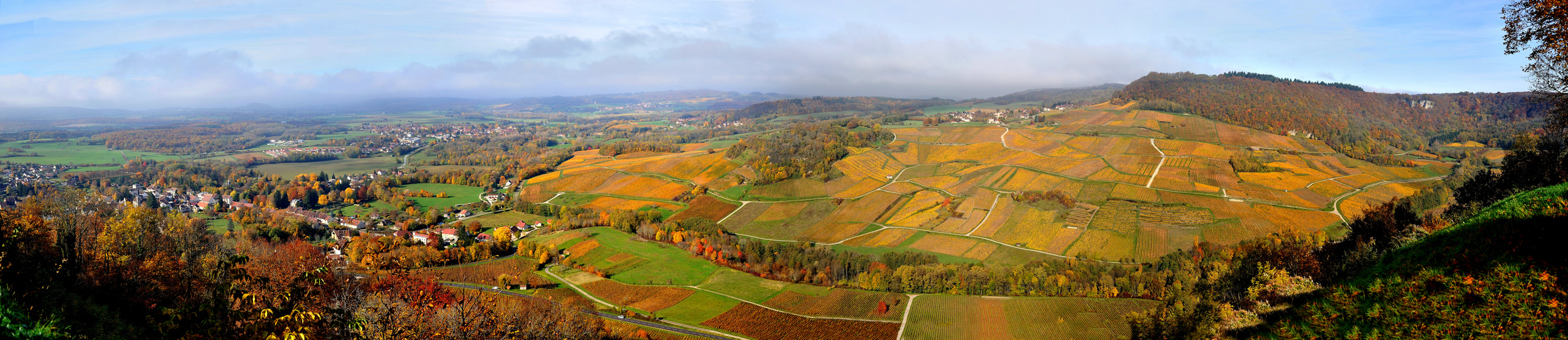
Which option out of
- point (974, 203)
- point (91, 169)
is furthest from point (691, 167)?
point (91, 169)

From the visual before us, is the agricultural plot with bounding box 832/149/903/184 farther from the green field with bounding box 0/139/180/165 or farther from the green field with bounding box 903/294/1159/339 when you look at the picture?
the green field with bounding box 0/139/180/165

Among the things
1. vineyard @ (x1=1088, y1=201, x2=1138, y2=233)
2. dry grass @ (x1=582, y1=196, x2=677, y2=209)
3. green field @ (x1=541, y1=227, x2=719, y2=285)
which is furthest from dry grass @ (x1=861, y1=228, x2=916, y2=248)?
dry grass @ (x1=582, y1=196, x2=677, y2=209)

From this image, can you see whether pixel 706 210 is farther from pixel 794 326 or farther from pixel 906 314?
pixel 906 314

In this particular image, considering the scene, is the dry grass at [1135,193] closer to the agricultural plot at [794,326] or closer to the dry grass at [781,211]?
the dry grass at [781,211]

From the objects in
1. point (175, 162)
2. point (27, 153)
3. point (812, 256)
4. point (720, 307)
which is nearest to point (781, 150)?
point (812, 256)

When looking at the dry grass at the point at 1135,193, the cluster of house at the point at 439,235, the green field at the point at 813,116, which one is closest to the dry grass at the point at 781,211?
the cluster of house at the point at 439,235

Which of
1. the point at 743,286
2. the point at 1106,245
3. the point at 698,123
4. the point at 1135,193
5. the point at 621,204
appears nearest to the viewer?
the point at 743,286
